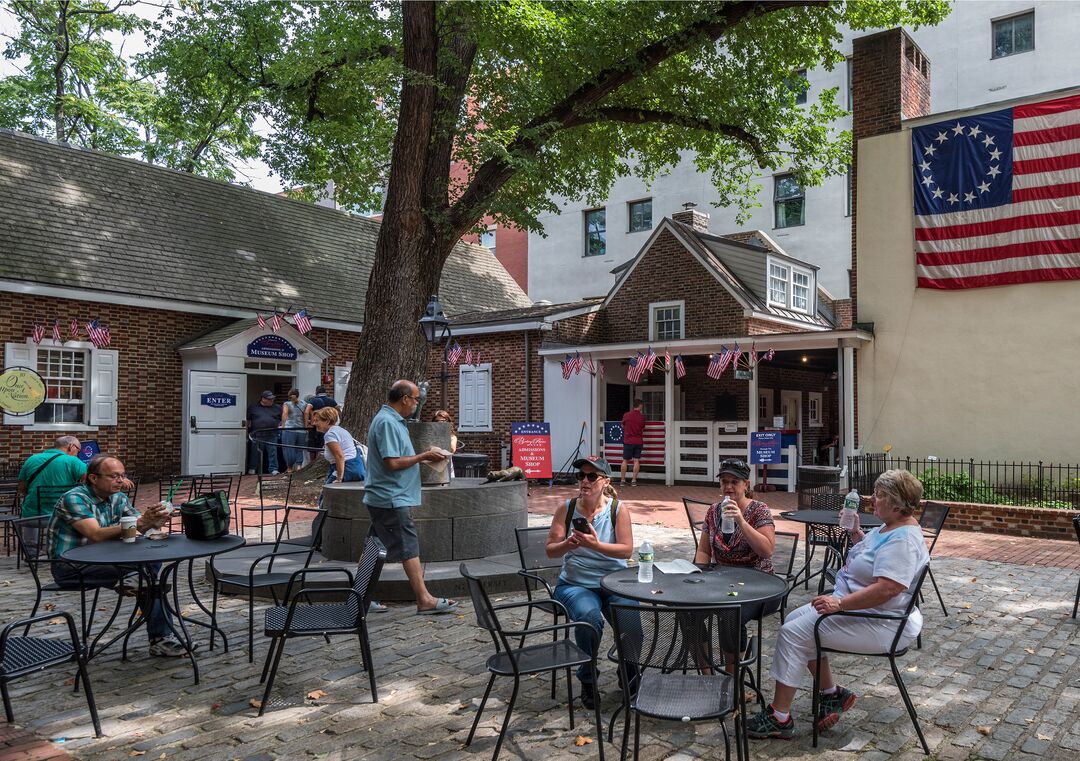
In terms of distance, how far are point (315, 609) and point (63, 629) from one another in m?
2.74

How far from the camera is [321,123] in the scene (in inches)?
653

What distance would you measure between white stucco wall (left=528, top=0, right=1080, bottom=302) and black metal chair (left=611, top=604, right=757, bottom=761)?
893 inches

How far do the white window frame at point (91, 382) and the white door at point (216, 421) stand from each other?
1.52 meters

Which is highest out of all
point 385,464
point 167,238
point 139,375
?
point 167,238

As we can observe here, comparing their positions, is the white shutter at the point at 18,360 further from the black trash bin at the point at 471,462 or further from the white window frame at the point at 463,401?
the white window frame at the point at 463,401

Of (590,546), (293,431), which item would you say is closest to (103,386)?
(293,431)

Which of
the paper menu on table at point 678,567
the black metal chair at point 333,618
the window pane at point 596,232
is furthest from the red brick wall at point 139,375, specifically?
the window pane at point 596,232

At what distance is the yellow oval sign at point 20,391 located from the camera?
12641 mm

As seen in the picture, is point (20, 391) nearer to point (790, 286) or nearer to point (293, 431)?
point (293, 431)

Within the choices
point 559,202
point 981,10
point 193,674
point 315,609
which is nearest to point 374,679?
point 315,609

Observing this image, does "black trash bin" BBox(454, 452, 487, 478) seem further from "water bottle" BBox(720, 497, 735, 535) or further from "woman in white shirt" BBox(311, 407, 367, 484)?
"water bottle" BBox(720, 497, 735, 535)

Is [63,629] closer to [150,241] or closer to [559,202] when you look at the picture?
[150,241]

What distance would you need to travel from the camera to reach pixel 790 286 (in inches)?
840

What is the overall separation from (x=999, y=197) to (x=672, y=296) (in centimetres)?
787
